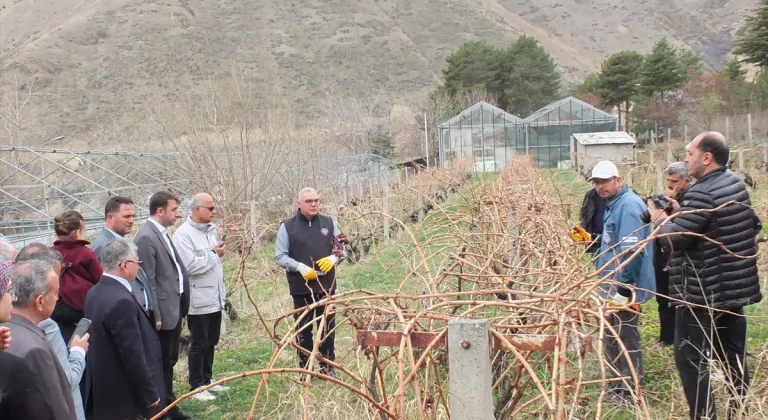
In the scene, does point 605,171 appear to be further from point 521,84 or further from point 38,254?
point 521,84

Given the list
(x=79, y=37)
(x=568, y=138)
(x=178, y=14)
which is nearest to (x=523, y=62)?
(x=568, y=138)

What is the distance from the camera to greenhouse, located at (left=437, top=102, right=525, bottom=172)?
33.6m

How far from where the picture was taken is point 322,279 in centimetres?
557

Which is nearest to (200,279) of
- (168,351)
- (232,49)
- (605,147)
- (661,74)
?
(168,351)

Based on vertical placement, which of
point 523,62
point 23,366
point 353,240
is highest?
point 523,62

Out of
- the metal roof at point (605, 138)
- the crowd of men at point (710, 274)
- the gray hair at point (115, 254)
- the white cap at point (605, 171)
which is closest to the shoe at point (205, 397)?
the gray hair at point (115, 254)

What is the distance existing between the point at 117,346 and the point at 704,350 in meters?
3.33

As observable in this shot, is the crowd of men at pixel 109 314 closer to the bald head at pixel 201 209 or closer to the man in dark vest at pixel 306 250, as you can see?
the bald head at pixel 201 209

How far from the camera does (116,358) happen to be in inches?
151

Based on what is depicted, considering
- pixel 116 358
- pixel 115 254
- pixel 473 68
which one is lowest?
pixel 116 358

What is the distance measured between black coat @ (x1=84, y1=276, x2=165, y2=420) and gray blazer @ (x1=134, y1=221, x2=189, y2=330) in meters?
0.82

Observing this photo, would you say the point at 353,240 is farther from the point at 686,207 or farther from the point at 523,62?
the point at 523,62

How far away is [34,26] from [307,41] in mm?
30111

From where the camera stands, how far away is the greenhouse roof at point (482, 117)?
33.8 meters
